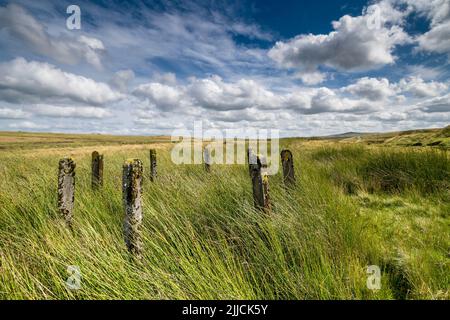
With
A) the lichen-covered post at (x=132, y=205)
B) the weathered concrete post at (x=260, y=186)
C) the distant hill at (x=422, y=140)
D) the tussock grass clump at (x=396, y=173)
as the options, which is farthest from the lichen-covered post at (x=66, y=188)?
the distant hill at (x=422, y=140)

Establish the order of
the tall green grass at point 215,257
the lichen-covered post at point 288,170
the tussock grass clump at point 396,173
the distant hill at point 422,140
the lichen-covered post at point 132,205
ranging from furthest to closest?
1. the distant hill at point 422,140
2. the tussock grass clump at point 396,173
3. the lichen-covered post at point 288,170
4. the lichen-covered post at point 132,205
5. the tall green grass at point 215,257

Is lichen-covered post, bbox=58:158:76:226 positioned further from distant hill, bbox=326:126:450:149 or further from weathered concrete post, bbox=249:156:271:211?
distant hill, bbox=326:126:450:149

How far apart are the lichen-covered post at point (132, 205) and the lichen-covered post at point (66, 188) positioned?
1.30 m

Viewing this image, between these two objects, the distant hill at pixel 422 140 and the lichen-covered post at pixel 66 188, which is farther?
the distant hill at pixel 422 140

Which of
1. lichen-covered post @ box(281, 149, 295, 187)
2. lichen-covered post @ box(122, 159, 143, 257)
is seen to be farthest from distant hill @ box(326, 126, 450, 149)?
lichen-covered post @ box(122, 159, 143, 257)

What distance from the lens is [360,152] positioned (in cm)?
1012

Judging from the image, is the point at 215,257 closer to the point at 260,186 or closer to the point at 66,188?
the point at 260,186

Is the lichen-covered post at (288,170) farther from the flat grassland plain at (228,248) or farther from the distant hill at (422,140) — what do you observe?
the distant hill at (422,140)

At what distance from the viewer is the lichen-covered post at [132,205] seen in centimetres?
245

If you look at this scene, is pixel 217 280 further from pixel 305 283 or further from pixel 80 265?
pixel 80 265

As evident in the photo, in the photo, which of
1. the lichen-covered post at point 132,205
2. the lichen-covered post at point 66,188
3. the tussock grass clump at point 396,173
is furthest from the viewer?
the tussock grass clump at point 396,173

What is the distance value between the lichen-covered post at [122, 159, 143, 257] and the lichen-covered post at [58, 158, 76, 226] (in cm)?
130

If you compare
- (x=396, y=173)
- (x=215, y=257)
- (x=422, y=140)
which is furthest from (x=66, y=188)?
(x=422, y=140)

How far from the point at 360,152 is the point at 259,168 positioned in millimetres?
8785
